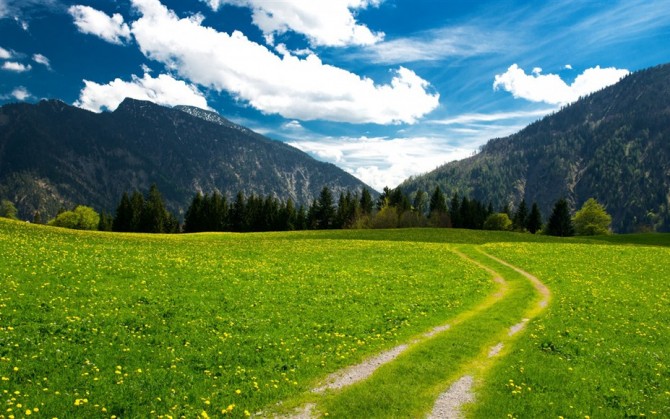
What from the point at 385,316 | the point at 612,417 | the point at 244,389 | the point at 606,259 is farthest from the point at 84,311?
the point at 606,259

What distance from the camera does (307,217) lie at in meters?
149

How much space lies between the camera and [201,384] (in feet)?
45.8

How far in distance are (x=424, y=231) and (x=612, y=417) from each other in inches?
3034

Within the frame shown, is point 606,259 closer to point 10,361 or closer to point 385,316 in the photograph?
point 385,316

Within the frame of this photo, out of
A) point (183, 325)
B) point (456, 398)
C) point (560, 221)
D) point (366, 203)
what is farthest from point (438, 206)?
point (456, 398)

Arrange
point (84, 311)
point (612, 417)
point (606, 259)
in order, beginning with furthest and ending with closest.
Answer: point (606, 259) → point (84, 311) → point (612, 417)

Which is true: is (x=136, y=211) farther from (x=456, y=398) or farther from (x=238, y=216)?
(x=456, y=398)

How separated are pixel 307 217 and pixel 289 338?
425ft

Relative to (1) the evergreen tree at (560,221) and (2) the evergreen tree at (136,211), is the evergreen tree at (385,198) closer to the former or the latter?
(1) the evergreen tree at (560,221)

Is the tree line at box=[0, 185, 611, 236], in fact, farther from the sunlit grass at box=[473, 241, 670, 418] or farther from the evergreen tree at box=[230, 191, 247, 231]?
the sunlit grass at box=[473, 241, 670, 418]

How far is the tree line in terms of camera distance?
130m

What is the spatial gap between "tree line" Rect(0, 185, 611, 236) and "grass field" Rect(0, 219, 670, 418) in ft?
311

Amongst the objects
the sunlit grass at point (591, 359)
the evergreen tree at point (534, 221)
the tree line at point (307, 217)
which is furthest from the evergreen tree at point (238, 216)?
the sunlit grass at point (591, 359)

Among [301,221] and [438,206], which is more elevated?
[438,206]
